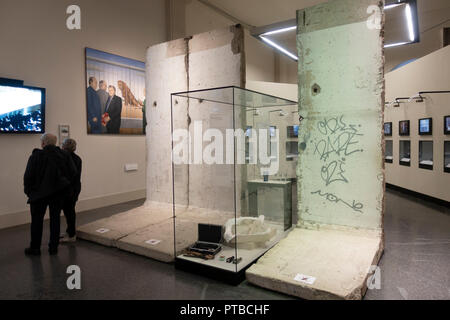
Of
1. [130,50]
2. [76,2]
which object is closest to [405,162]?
[130,50]

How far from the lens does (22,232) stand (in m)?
4.82

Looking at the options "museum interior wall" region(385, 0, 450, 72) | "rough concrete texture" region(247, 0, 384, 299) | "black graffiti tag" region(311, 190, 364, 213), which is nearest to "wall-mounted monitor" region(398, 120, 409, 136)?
"museum interior wall" region(385, 0, 450, 72)

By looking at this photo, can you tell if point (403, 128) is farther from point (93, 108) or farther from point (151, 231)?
point (93, 108)

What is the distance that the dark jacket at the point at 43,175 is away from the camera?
12.1 feet

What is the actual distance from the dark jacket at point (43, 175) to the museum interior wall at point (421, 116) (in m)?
6.76

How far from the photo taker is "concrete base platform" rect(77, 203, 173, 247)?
4.26 meters

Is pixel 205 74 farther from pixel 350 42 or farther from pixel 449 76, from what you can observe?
pixel 449 76

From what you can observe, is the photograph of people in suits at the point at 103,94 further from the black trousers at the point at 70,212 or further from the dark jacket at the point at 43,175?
the dark jacket at the point at 43,175

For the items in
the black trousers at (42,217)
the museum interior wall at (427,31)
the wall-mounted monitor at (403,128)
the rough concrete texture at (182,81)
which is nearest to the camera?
the black trousers at (42,217)

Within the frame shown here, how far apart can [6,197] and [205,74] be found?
383 cm

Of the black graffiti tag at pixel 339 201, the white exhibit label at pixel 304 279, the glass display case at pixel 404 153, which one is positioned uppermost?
the glass display case at pixel 404 153

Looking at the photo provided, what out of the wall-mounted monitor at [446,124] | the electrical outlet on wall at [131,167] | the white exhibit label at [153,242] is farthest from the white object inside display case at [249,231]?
the wall-mounted monitor at [446,124]

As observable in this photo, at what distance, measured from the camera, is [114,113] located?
6922 mm

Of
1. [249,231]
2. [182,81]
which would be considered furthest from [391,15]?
[249,231]
